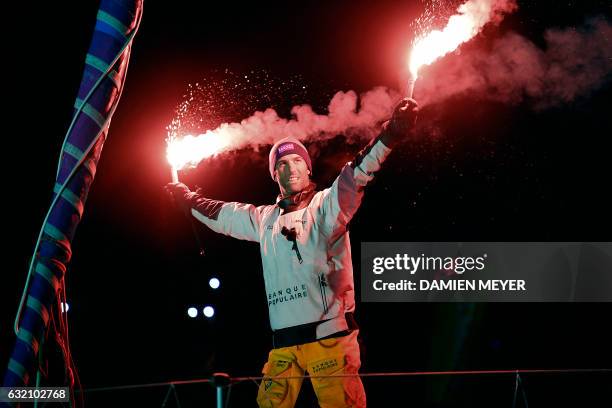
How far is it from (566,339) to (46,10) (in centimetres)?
508

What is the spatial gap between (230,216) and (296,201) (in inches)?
23.4

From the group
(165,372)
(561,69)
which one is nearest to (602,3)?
(561,69)

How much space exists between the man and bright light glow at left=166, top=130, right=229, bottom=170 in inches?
37.3

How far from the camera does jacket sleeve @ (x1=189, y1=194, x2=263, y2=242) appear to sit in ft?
15.9

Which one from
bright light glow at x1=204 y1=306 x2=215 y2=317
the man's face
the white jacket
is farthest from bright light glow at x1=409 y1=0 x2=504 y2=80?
bright light glow at x1=204 y1=306 x2=215 y2=317

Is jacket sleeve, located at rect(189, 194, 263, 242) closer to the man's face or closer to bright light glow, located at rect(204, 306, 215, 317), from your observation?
the man's face

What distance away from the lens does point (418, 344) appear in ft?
20.4

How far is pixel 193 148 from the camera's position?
5211 millimetres

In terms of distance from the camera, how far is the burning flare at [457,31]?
4.29 meters

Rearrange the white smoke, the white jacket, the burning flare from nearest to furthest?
1. the white jacket
2. the burning flare
3. the white smoke

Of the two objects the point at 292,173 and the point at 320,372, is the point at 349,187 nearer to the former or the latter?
the point at 292,173

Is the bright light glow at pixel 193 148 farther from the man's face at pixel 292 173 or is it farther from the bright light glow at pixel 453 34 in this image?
the bright light glow at pixel 453 34

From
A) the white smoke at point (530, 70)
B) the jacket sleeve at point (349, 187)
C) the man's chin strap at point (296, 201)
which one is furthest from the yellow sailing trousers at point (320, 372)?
the white smoke at point (530, 70)

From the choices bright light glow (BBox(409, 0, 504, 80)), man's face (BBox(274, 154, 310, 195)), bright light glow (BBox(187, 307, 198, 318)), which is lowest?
bright light glow (BBox(187, 307, 198, 318))
